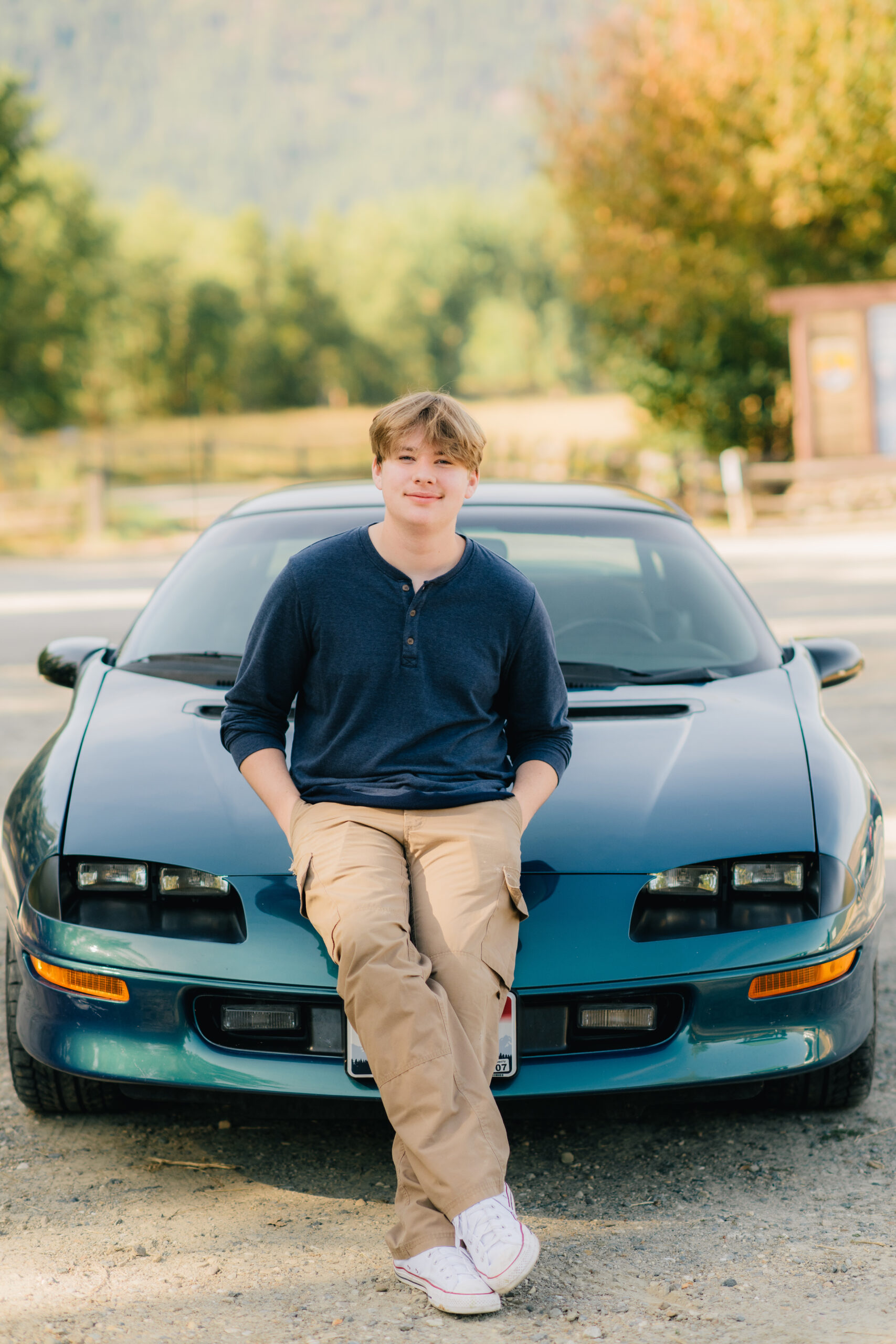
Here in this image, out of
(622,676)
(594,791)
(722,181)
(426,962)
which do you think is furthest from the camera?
(722,181)

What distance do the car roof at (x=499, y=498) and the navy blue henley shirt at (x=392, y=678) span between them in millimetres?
1339

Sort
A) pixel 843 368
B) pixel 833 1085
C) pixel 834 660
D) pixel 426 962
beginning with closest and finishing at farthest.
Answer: pixel 426 962
pixel 833 1085
pixel 834 660
pixel 843 368

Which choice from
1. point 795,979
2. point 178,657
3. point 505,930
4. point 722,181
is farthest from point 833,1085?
point 722,181

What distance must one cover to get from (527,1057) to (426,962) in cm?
30

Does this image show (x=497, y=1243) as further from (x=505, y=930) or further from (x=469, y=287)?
(x=469, y=287)

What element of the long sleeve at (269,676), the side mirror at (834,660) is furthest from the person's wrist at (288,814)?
the side mirror at (834,660)

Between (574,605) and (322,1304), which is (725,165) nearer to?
(574,605)

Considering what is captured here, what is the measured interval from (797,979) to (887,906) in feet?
6.82

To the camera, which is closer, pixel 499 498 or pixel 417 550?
pixel 417 550

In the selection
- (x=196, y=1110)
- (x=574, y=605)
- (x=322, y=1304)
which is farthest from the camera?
(x=574, y=605)

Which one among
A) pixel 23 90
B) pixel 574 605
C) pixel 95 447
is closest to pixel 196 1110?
pixel 574 605

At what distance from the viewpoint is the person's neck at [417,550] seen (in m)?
2.79

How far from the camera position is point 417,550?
2793mm

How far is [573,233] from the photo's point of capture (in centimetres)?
2761
